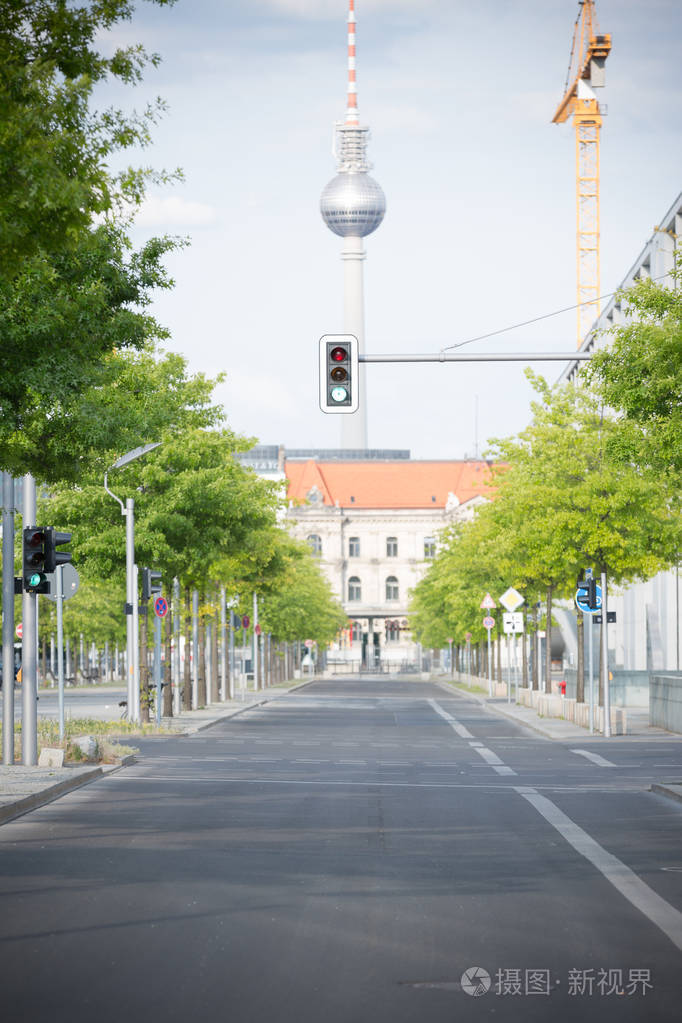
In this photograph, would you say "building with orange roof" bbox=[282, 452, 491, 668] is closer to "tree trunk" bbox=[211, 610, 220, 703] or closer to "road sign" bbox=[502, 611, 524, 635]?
"tree trunk" bbox=[211, 610, 220, 703]

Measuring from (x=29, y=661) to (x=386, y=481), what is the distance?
164 metres

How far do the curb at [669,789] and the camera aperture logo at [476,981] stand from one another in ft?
36.1

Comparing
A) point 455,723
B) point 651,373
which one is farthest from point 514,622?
point 651,373

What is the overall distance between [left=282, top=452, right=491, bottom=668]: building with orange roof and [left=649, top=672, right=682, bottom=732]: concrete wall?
136 metres

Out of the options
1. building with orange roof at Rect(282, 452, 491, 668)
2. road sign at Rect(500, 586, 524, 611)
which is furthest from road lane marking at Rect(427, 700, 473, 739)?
building with orange roof at Rect(282, 452, 491, 668)

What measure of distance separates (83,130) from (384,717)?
33.9m

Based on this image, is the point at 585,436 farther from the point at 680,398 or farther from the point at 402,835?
the point at 402,835

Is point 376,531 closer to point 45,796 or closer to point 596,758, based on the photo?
point 596,758

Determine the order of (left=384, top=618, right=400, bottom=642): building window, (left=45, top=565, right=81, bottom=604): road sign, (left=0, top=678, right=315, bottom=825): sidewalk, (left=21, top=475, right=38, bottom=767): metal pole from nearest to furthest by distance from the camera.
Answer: (left=0, top=678, right=315, bottom=825): sidewalk → (left=21, top=475, right=38, bottom=767): metal pole → (left=45, top=565, right=81, bottom=604): road sign → (left=384, top=618, right=400, bottom=642): building window

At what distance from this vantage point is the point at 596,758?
2709 centimetres

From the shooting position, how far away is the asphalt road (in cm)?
Result: 764

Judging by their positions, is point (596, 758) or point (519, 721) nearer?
point (596, 758)

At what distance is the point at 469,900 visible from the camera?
35.1 ft

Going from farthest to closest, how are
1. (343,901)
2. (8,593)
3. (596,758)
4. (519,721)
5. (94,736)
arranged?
(519,721) → (596,758) → (94,736) → (8,593) → (343,901)
